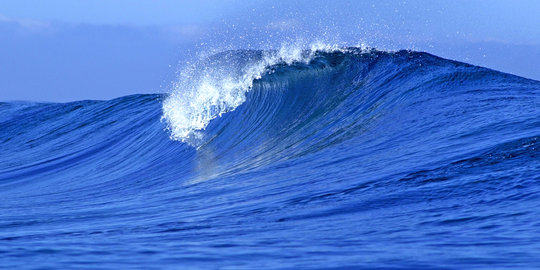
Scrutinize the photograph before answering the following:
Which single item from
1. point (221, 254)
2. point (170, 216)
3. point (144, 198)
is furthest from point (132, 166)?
point (221, 254)

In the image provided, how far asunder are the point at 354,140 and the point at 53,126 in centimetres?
938

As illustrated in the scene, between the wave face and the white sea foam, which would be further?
the white sea foam

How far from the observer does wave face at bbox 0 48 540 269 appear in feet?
10.2

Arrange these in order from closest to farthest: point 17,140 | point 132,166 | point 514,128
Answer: point 514,128
point 132,166
point 17,140

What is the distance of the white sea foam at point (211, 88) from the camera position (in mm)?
9734

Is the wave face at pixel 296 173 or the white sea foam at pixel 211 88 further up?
the white sea foam at pixel 211 88

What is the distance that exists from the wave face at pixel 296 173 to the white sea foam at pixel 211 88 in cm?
3

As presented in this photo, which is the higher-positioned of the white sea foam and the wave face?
the white sea foam

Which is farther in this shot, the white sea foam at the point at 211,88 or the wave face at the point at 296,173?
the white sea foam at the point at 211,88

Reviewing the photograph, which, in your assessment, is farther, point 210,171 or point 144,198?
point 210,171

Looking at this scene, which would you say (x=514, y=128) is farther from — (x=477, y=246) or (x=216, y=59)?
(x=216, y=59)

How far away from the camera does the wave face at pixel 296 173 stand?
3.10m

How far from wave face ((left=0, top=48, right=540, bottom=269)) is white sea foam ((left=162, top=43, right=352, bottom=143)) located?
30mm

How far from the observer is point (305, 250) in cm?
308
